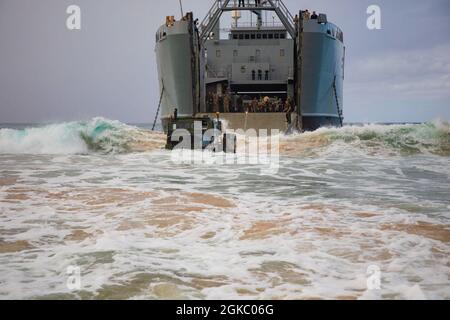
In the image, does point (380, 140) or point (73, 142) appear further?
point (73, 142)

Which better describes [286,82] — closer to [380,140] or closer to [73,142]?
A: [380,140]

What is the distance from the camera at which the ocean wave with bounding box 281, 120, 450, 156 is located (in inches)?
804

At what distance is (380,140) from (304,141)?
4.30 metres

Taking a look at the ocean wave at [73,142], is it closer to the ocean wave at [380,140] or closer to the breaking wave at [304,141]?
the breaking wave at [304,141]

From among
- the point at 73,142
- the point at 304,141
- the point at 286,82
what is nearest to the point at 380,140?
the point at 304,141

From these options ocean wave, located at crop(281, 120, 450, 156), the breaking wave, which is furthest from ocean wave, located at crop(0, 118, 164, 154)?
ocean wave, located at crop(281, 120, 450, 156)

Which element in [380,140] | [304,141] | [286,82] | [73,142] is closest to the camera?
[380,140]

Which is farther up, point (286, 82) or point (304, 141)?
point (286, 82)

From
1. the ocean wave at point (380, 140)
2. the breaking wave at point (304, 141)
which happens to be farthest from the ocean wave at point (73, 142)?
the ocean wave at point (380, 140)

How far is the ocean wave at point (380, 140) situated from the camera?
2042cm

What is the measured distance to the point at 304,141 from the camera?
74.7ft

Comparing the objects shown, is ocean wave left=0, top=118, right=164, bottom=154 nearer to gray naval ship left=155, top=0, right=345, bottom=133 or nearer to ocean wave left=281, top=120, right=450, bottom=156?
gray naval ship left=155, top=0, right=345, bottom=133

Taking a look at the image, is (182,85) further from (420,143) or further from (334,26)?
(420,143)

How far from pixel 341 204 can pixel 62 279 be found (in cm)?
524
